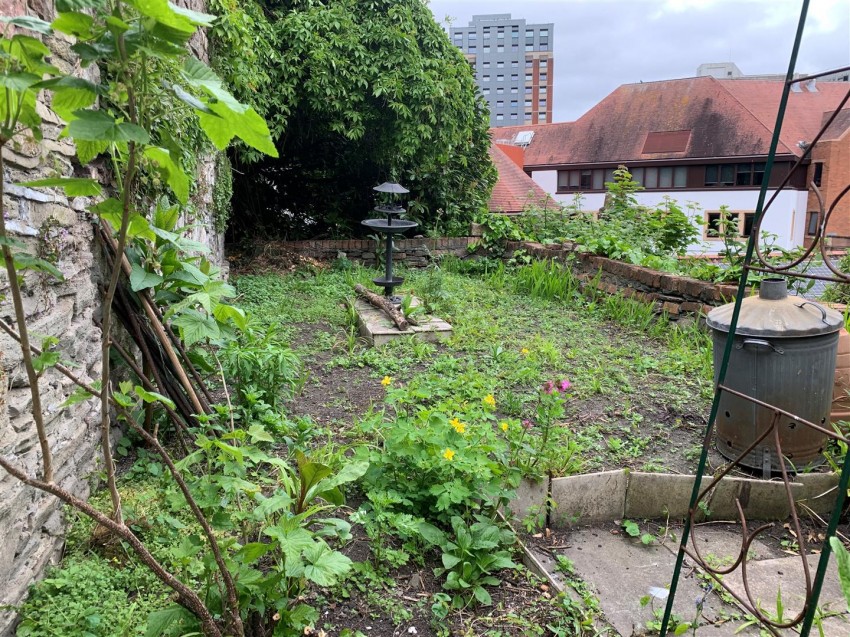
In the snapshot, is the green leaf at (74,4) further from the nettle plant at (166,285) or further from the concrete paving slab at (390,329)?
the concrete paving slab at (390,329)

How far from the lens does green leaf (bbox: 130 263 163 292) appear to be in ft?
8.04

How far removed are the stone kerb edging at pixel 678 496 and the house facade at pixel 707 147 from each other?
93.8ft

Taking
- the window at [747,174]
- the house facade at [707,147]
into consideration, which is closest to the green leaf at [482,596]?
the house facade at [707,147]

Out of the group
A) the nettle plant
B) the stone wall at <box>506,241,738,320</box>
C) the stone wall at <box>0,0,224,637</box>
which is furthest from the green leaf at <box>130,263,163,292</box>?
the stone wall at <box>506,241,738,320</box>

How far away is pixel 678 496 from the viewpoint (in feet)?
9.01

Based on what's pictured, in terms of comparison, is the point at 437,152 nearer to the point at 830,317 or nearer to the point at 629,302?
the point at 629,302

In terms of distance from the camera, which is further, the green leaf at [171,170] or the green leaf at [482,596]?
the green leaf at [482,596]

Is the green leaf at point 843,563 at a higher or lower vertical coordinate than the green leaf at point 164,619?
higher

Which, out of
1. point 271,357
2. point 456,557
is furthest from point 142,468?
point 456,557

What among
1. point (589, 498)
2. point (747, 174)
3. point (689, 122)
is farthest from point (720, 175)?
point (589, 498)

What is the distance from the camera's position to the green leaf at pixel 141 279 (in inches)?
96.4

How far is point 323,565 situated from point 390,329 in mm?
3440

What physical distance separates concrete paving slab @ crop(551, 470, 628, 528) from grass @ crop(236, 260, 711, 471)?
0.35 ft

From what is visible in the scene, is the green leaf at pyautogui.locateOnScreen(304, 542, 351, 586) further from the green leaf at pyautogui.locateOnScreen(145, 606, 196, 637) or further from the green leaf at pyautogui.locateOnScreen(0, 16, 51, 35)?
the green leaf at pyautogui.locateOnScreen(0, 16, 51, 35)
